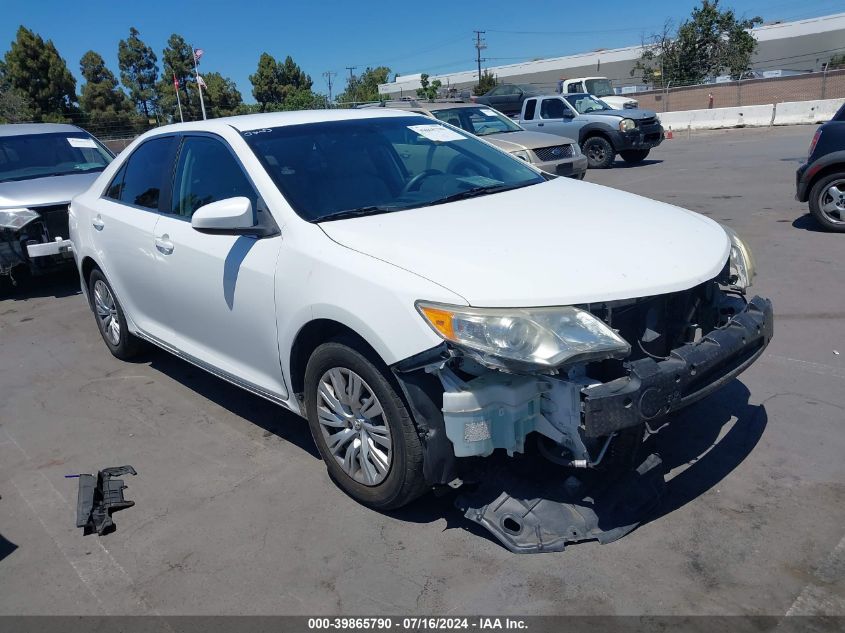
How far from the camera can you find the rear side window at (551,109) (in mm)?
17266

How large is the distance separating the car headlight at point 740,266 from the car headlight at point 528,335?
46.5 inches

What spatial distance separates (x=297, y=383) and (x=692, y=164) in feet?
46.4

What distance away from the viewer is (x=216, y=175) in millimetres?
4020

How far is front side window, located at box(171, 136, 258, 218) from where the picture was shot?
3834 millimetres

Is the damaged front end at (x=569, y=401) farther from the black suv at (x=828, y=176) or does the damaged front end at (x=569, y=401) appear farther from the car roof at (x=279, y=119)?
the black suv at (x=828, y=176)

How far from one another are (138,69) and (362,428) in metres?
67.2

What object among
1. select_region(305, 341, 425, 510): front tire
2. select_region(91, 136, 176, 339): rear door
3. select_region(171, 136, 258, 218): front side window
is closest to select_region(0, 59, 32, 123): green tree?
select_region(91, 136, 176, 339): rear door

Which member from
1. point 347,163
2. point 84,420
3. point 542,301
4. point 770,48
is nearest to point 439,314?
point 542,301

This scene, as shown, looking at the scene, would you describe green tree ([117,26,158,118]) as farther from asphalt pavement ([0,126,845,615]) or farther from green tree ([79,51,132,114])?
asphalt pavement ([0,126,845,615])

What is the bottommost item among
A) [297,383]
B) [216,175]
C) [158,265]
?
[297,383]

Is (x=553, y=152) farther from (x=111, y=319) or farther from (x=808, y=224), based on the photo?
(x=111, y=319)

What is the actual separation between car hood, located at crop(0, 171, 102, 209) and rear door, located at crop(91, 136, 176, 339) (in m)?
2.75

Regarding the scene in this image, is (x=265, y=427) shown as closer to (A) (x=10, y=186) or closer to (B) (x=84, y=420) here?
(B) (x=84, y=420)

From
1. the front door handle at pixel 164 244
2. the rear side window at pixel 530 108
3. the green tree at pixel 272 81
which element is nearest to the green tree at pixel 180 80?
the green tree at pixel 272 81
